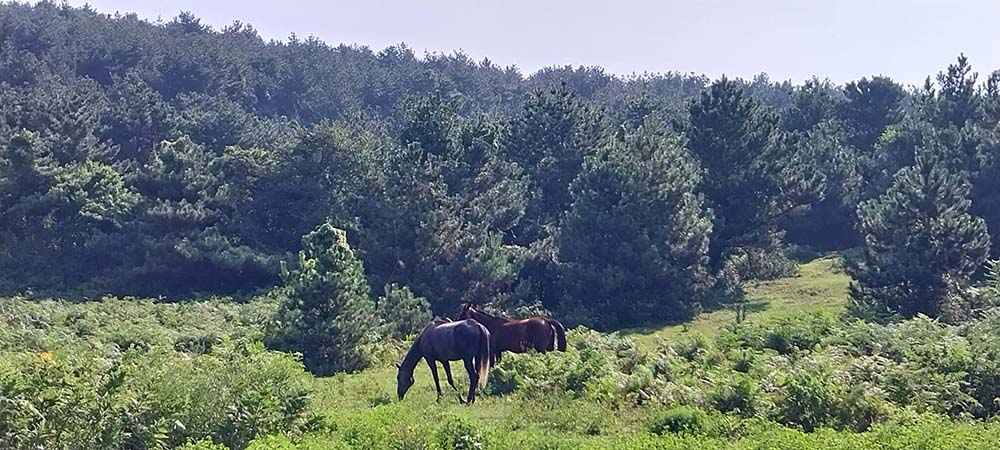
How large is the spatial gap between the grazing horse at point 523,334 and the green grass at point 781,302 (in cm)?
649

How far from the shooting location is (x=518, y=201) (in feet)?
119

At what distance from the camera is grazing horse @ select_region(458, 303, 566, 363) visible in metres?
20.4

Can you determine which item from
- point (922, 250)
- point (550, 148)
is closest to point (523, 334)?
point (922, 250)

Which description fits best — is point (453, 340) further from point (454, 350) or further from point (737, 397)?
point (737, 397)

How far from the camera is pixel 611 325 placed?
105 feet

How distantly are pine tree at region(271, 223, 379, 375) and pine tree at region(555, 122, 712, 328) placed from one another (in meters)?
11.4

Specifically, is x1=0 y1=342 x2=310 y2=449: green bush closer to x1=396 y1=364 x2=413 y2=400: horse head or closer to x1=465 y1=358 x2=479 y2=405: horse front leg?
x1=396 y1=364 x2=413 y2=400: horse head

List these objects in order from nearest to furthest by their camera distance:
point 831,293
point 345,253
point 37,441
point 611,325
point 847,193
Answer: point 37,441
point 345,253
point 611,325
point 831,293
point 847,193

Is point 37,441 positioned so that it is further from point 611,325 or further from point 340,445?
point 611,325

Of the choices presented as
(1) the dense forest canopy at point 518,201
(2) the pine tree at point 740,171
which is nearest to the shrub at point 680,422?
(1) the dense forest canopy at point 518,201

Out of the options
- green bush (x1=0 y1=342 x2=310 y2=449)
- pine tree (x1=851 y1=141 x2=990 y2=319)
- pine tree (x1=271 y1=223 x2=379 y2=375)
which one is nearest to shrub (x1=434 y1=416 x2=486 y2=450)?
green bush (x1=0 y1=342 x2=310 y2=449)

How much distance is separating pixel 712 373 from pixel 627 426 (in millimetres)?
4053

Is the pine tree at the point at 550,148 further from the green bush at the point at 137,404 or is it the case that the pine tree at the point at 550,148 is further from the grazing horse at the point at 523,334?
the green bush at the point at 137,404

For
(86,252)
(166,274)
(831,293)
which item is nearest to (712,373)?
(831,293)
